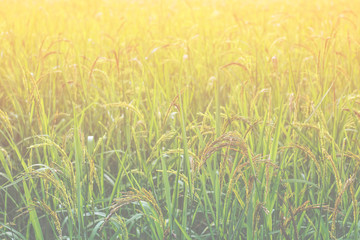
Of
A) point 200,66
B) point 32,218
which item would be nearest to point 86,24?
point 200,66

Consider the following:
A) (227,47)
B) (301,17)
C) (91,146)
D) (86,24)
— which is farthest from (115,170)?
(301,17)

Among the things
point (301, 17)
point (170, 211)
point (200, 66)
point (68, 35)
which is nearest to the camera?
point (170, 211)

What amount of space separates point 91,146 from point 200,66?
103 cm

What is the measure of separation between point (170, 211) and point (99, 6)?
13.5 feet

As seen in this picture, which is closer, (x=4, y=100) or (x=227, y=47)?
(x=4, y=100)

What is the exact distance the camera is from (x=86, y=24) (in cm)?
359

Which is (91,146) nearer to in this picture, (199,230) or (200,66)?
(199,230)

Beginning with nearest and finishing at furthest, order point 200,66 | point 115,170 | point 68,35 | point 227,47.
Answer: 1. point 115,170
2. point 200,66
3. point 227,47
4. point 68,35

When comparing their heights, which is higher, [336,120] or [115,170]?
[336,120]

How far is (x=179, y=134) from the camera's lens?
4.62ft

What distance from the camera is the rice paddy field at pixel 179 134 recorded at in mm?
1124

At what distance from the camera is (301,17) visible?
4125 millimetres

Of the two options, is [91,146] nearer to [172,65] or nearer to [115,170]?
[115,170]

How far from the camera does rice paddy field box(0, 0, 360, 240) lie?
3.69 ft
